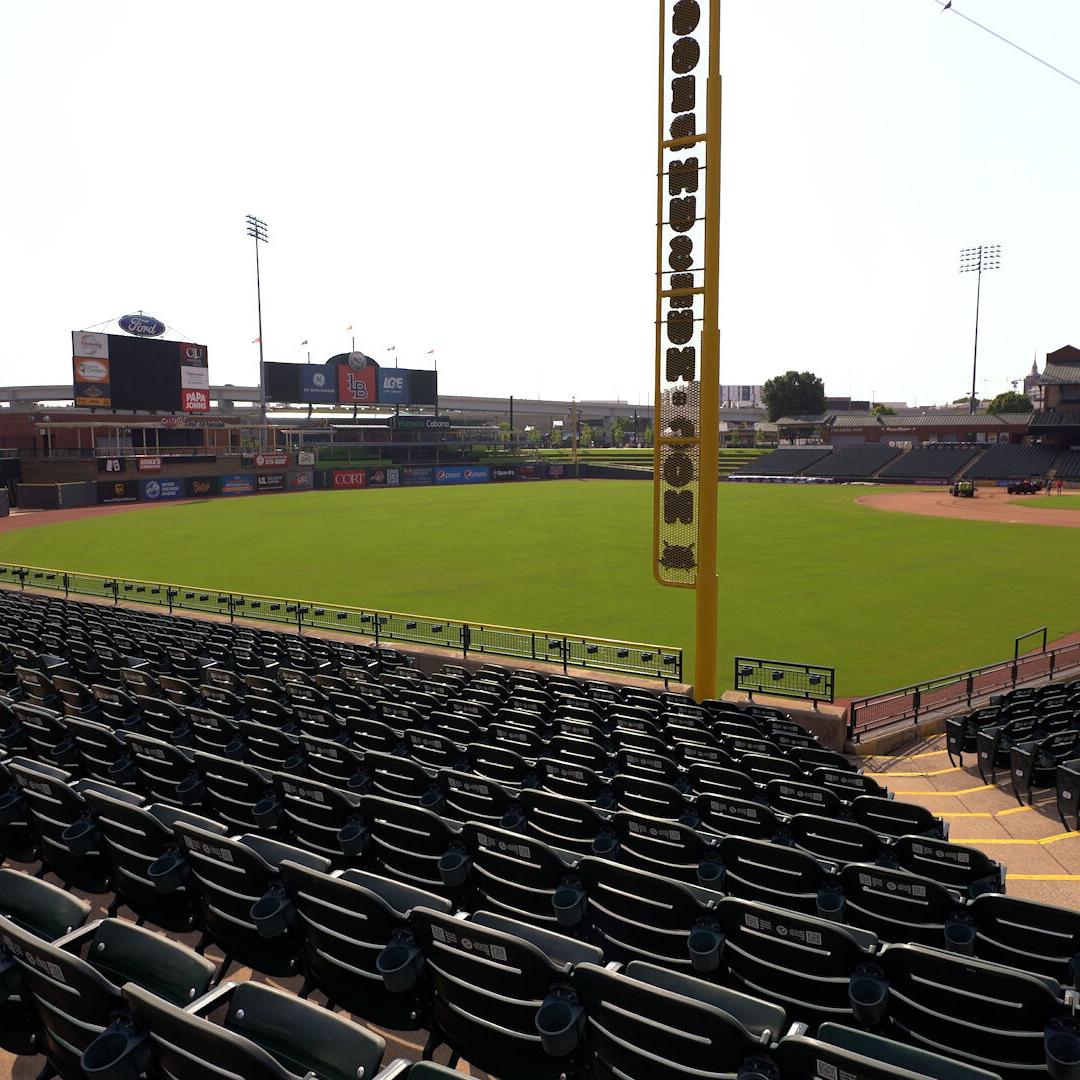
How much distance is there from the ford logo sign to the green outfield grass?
32.4m

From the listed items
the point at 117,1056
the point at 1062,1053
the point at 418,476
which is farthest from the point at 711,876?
the point at 418,476

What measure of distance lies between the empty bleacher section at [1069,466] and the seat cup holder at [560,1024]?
9753 centimetres

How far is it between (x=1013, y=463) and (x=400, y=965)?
101 metres

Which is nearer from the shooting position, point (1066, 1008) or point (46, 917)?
point (1066, 1008)

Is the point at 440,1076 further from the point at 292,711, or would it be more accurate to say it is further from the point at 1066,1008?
the point at 292,711

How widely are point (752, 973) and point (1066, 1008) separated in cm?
134

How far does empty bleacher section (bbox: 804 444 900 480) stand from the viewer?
331 feet

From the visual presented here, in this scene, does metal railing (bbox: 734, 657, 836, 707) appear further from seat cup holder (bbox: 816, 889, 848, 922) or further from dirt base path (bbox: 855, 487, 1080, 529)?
dirt base path (bbox: 855, 487, 1080, 529)

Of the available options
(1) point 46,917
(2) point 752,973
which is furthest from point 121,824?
(2) point 752,973

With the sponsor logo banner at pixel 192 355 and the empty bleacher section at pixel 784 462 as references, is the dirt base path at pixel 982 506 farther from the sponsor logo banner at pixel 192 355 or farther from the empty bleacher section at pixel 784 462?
the sponsor logo banner at pixel 192 355

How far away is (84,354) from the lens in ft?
255

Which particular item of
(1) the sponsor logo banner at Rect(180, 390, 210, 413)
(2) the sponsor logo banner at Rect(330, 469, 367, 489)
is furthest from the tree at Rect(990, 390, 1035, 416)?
(1) the sponsor logo banner at Rect(180, 390, 210, 413)

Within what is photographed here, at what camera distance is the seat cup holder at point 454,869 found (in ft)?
16.3

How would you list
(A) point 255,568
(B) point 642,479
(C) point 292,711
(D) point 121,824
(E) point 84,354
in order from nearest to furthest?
(D) point 121,824 < (C) point 292,711 < (A) point 255,568 < (E) point 84,354 < (B) point 642,479
